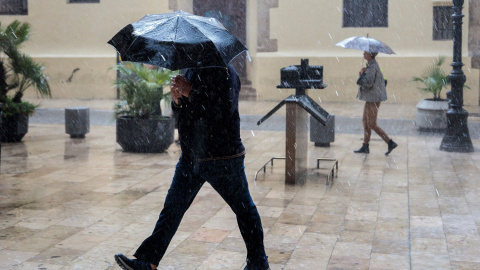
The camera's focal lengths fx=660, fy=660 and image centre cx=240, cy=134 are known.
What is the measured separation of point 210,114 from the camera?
446 cm

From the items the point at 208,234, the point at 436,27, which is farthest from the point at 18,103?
the point at 436,27

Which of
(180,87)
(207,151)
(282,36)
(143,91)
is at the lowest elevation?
(207,151)

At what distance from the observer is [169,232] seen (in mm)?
4613

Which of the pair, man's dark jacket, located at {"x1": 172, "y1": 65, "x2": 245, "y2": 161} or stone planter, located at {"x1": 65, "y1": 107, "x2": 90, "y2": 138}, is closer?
man's dark jacket, located at {"x1": 172, "y1": 65, "x2": 245, "y2": 161}

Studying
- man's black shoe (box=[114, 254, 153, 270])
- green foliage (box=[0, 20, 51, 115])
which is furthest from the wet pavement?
green foliage (box=[0, 20, 51, 115])

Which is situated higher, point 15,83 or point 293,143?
point 15,83

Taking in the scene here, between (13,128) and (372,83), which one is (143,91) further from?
(372,83)

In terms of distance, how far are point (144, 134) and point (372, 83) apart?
12.5 ft

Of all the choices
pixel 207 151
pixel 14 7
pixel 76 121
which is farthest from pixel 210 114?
pixel 14 7

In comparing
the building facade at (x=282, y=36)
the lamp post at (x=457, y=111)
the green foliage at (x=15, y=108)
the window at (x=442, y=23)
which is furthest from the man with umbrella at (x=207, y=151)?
the window at (x=442, y=23)

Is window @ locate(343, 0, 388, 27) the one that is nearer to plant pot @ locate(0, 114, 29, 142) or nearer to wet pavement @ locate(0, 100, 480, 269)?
wet pavement @ locate(0, 100, 480, 269)

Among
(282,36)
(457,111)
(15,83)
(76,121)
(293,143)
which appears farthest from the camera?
(282,36)

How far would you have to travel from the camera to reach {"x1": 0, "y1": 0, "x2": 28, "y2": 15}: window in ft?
70.5

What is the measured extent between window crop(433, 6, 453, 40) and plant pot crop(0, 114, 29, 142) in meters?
12.0
